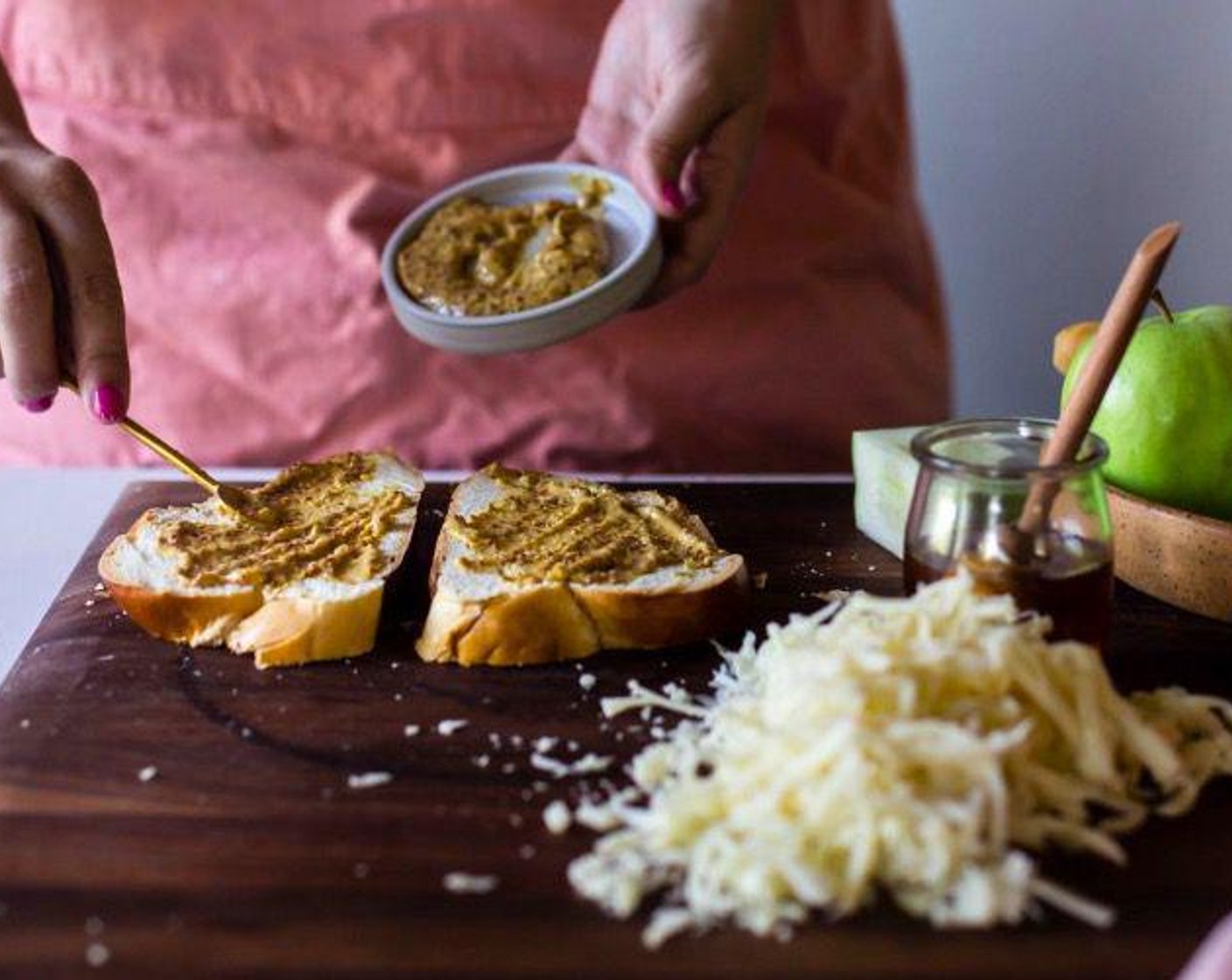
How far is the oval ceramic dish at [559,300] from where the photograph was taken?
1.81 metres

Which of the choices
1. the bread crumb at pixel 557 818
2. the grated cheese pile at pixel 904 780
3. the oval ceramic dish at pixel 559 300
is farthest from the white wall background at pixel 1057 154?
the bread crumb at pixel 557 818

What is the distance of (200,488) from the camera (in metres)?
2.04

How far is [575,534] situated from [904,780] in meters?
0.62

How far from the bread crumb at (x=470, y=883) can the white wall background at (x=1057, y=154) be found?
212 cm

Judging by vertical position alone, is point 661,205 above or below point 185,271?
above

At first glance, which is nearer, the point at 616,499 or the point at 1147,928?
the point at 1147,928

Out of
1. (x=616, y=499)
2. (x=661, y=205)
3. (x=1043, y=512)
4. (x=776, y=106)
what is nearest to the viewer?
(x=1043, y=512)

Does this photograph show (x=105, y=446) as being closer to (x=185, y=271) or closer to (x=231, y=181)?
(x=185, y=271)

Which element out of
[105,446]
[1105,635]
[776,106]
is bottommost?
[105,446]

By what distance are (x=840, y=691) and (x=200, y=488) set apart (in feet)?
3.47

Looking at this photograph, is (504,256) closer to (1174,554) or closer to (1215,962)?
(1174,554)

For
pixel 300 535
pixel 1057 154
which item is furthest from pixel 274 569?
pixel 1057 154

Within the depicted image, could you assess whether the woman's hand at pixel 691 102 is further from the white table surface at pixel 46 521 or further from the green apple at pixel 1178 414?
the green apple at pixel 1178 414

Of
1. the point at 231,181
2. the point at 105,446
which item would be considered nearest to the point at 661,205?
the point at 231,181
